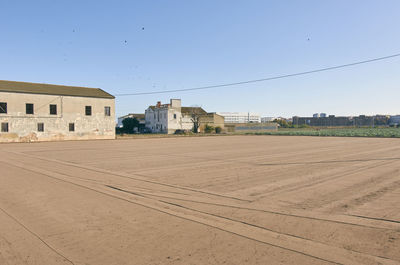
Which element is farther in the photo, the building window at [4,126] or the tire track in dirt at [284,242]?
the building window at [4,126]

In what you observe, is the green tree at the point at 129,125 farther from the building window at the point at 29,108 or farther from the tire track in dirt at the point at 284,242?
the tire track in dirt at the point at 284,242

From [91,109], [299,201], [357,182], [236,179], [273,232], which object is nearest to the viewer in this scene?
[273,232]

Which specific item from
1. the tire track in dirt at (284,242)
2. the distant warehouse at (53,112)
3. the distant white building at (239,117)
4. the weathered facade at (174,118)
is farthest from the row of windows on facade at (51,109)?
the distant white building at (239,117)

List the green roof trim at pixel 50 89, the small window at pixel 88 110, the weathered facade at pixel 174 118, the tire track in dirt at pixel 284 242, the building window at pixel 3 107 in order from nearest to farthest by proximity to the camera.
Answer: the tire track in dirt at pixel 284 242, the building window at pixel 3 107, the green roof trim at pixel 50 89, the small window at pixel 88 110, the weathered facade at pixel 174 118

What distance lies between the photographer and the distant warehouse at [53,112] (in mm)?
38125

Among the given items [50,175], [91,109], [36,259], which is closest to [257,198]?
[36,259]

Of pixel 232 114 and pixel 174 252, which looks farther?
pixel 232 114

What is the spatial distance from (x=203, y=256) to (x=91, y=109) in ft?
148

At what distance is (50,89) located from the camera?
43.7 metres

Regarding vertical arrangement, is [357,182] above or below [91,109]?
below

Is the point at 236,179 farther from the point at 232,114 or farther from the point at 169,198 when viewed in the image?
the point at 232,114

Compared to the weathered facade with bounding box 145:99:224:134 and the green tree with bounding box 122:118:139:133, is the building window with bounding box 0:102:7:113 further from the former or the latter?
the weathered facade with bounding box 145:99:224:134

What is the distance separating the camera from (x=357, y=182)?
10.2 meters

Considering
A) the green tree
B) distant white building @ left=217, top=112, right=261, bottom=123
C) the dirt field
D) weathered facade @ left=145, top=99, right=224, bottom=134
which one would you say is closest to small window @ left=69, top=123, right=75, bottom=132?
the green tree
